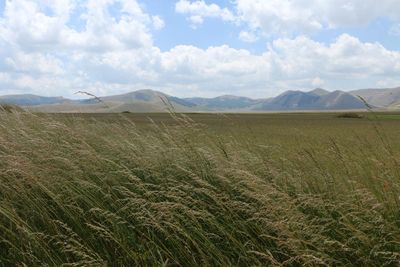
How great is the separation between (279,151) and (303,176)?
52.7 inches

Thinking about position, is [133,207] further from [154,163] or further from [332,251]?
[332,251]

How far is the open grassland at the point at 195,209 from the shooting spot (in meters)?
3.87

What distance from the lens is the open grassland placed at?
3873 millimetres

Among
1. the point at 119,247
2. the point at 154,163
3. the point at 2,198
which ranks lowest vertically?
the point at 119,247

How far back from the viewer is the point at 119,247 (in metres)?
4.34

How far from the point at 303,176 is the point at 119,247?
2529 mm

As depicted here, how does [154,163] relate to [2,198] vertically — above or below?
above

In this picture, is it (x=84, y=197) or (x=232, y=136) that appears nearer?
(x=84, y=197)

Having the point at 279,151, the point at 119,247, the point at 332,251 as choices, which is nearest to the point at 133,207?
the point at 119,247

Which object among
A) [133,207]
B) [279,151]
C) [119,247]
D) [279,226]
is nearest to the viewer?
[279,226]

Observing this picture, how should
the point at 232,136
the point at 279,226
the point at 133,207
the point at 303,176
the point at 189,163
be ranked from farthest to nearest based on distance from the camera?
the point at 232,136 → the point at 189,163 → the point at 303,176 → the point at 133,207 → the point at 279,226

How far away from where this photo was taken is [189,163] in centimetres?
573

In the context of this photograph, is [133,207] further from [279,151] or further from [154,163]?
[279,151]

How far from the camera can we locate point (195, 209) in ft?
15.3
